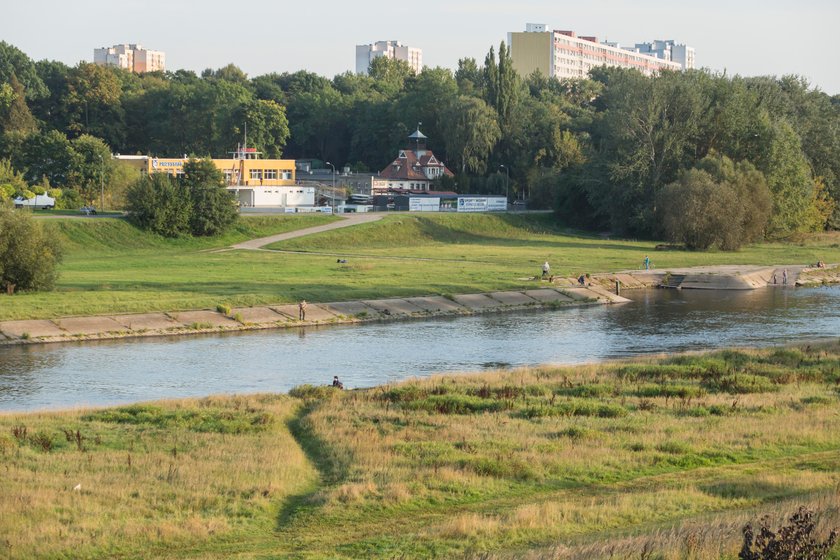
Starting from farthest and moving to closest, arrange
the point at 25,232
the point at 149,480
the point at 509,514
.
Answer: the point at 25,232, the point at 149,480, the point at 509,514

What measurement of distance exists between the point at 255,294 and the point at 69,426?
37502 mm

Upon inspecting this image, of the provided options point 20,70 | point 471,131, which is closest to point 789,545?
point 471,131

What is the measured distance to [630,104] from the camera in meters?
123

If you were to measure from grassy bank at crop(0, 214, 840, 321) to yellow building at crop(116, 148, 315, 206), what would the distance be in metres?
20.6

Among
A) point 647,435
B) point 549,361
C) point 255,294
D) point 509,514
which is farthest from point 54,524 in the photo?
point 255,294

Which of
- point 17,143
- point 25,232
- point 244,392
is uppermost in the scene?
point 17,143

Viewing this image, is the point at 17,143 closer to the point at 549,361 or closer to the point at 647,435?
the point at 549,361

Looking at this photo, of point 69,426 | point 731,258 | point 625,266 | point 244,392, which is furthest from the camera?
point 731,258

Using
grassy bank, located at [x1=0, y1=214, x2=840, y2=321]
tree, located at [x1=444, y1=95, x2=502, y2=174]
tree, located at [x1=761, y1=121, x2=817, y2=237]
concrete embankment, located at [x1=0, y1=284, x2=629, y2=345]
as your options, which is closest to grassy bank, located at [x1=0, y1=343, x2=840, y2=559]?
concrete embankment, located at [x1=0, y1=284, x2=629, y2=345]

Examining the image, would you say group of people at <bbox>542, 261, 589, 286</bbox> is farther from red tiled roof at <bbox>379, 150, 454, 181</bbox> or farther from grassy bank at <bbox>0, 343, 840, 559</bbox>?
red tiled roof at <bbox>379, 150, 454, 181</bbox>

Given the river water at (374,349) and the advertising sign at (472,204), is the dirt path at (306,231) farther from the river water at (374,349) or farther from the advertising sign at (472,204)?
the river water at (374,349)

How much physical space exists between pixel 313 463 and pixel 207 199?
80.8 metres

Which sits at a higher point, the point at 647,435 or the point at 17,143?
the point at 17,143

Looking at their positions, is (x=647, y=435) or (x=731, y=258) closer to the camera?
(x=647, y=435)
